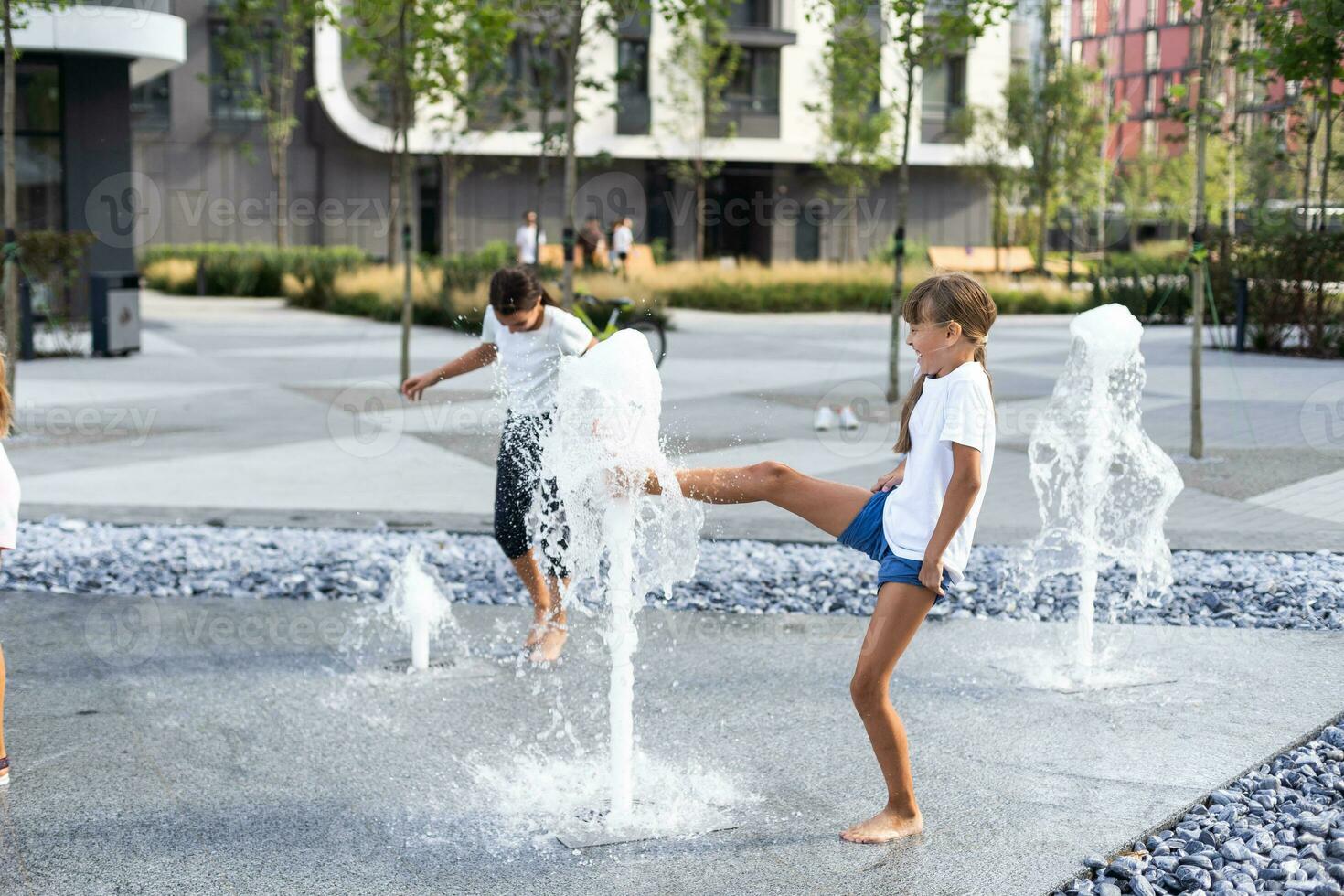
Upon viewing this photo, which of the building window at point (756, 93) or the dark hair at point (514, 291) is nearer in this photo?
the dark hair at point (514, 291)

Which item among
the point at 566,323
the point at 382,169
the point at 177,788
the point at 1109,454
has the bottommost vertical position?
the point at 177,788

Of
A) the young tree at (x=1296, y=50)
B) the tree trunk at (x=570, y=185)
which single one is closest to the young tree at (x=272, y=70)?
the tree trunk at (x=570, y=185)

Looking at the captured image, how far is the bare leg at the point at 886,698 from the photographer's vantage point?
12.7 feet

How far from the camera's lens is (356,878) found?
3.80m

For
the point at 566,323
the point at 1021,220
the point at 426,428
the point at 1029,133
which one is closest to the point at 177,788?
the point at 566,323

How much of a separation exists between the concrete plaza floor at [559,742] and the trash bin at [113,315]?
40.3 feet

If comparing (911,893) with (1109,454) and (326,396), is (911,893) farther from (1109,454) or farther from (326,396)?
(326,396)

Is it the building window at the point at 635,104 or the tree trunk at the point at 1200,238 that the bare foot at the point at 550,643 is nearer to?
the tree trunk at the point at 1200,238

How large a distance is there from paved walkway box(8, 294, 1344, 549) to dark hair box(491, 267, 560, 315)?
40 cm

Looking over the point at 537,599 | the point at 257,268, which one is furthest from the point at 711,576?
the point at 257,268

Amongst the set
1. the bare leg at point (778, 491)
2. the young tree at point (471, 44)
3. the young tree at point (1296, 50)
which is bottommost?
the bare leg at point (778, 491)

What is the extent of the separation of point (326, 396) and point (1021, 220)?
4010cm

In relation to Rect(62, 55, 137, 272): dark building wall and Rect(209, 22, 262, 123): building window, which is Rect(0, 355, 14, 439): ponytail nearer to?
Rect(62, 55, 137, 272): dark building wall

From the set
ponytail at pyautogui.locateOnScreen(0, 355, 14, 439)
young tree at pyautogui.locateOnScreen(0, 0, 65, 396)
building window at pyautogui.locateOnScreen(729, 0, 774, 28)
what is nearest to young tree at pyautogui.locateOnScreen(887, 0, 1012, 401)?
young tree at pyautogui.locateOnScreen(0, 0, 65, 396)
